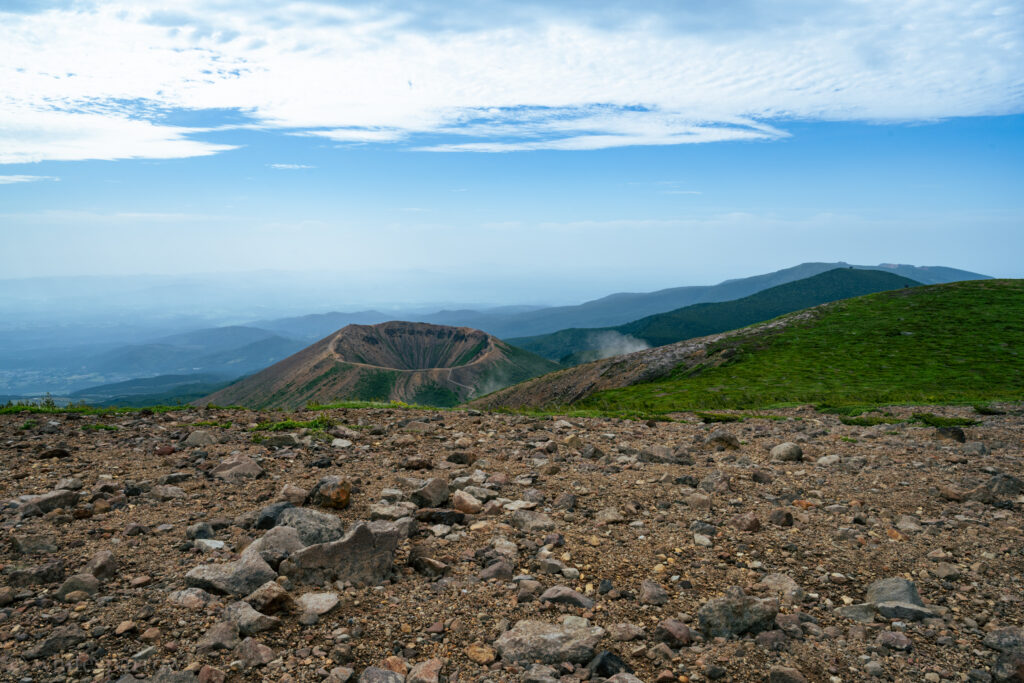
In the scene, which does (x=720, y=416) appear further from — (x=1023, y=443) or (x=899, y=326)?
(x=899, y=326)

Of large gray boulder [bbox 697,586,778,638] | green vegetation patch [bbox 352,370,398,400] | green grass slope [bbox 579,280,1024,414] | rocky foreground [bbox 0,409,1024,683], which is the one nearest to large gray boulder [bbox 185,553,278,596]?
rocky foreground [bbox 0,409,1024,683]

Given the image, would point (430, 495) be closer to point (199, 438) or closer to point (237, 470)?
point (237, 470)

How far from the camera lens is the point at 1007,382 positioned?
3359 cm

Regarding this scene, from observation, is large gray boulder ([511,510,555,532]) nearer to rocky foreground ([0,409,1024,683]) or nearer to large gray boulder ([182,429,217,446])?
rocky foreground ([0,409,1024,683])

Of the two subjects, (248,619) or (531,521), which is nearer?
(248,619)

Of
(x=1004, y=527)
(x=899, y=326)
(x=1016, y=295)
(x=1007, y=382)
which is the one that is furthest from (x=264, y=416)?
(x=1016, y=295)

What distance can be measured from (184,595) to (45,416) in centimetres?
1158

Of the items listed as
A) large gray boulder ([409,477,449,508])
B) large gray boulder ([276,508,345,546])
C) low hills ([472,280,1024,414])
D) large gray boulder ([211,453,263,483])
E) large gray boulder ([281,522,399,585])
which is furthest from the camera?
low hills ([472,280,1024,414])

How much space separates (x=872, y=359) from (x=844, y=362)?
2.19 m

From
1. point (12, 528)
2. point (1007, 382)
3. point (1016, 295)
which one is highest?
point (1016, 295)

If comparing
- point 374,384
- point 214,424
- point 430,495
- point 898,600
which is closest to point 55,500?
point 430,495

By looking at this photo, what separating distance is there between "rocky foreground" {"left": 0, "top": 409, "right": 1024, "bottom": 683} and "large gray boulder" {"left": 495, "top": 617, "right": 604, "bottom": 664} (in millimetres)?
20

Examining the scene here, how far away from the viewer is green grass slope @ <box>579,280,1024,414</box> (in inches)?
1258

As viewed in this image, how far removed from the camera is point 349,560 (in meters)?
6.20
